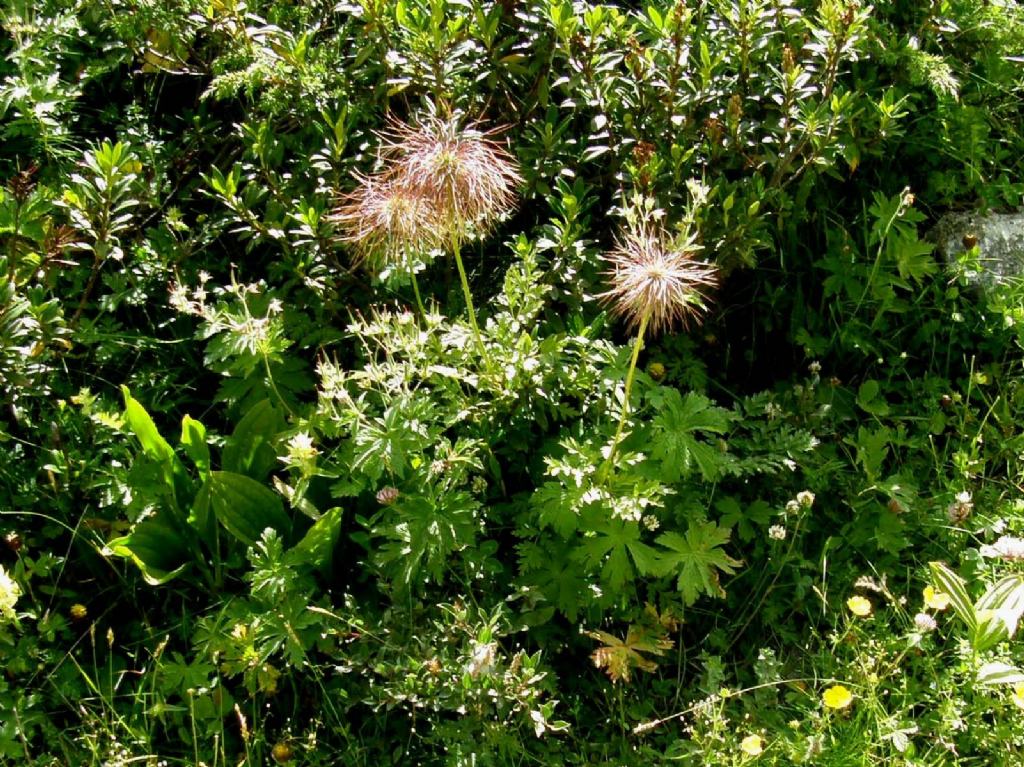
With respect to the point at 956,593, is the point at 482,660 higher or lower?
higher

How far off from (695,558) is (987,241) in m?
1.69

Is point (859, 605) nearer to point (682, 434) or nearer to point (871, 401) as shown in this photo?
point (682, 434)

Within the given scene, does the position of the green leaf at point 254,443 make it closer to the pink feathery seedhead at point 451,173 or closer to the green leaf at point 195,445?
the green leaf at point 195,445

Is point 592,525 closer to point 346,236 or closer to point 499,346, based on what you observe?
point 499,346

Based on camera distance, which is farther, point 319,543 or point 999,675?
point 319,543

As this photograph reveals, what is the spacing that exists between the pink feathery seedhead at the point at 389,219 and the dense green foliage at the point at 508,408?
0.23ft

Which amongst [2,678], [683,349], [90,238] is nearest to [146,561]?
[2,678]

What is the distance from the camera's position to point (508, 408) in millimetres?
2855

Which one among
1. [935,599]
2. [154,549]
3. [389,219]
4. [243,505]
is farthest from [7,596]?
[935,599]

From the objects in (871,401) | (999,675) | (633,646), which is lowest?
(999,675)

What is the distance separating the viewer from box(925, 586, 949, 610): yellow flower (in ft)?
8.82

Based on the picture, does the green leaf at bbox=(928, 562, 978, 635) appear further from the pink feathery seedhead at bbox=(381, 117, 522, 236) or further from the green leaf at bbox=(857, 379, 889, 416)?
the pink feathery seedhead at bbox=(381, 117, 522, 236)

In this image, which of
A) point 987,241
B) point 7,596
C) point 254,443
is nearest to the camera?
point 7,596

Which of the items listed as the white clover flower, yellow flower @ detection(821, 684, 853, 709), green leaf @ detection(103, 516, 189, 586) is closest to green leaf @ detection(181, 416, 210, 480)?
green leaf @ detection(103, 516, 189, 586)
